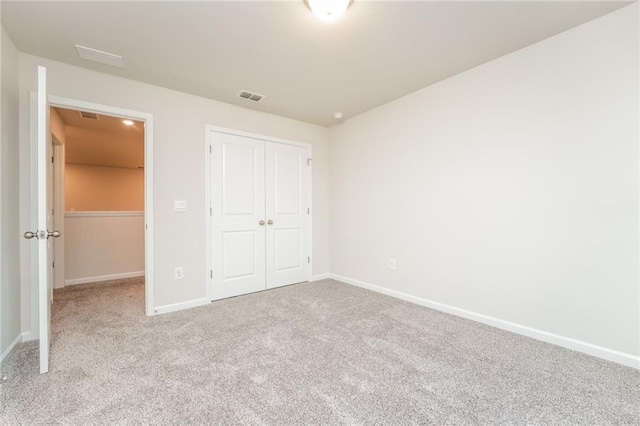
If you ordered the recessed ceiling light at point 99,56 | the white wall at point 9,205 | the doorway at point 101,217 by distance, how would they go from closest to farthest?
the white wall at point 9,205
the recessed ceiling light at point 99,56
the doorway at point 101,217

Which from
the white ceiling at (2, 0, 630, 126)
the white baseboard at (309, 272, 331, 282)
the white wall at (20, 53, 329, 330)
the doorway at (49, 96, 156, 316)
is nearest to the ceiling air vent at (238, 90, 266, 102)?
the white ceiling at (2, 0, 630, 126)

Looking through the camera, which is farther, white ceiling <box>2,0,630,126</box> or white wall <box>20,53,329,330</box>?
white wall <box>20,53,329,330</box>

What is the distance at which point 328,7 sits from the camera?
169cm

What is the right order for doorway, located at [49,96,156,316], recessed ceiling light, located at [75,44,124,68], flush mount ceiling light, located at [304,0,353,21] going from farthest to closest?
doorway, located at [49,96,156,316]
recessed ceiling light, located at [75,44,124,68]
flush mount ceiling light, located at [304,0,353,21]

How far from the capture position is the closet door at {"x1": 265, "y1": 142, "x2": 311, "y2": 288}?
3725 mm

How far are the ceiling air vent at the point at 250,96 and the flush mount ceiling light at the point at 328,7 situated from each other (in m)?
1.46

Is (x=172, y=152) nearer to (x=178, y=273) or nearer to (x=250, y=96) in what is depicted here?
(x=250, y=96)

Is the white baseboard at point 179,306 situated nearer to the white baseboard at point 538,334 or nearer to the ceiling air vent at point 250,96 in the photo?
the white baseboard at point 538,334

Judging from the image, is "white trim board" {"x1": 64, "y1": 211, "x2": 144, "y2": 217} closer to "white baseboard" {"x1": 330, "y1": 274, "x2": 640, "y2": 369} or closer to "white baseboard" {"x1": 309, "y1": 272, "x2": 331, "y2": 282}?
"white baseboard" {"x1": 309, "y1": 272, "x2": 331, "y2": 282}

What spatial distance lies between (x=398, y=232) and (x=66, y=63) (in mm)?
3666

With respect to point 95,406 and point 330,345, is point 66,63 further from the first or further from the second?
point 330,345

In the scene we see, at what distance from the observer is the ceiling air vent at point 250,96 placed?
304 cm

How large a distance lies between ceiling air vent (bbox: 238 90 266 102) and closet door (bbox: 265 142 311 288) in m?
0.61

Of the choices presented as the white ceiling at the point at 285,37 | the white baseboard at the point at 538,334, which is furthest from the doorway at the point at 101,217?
the white baseboard at the point at 538,334
